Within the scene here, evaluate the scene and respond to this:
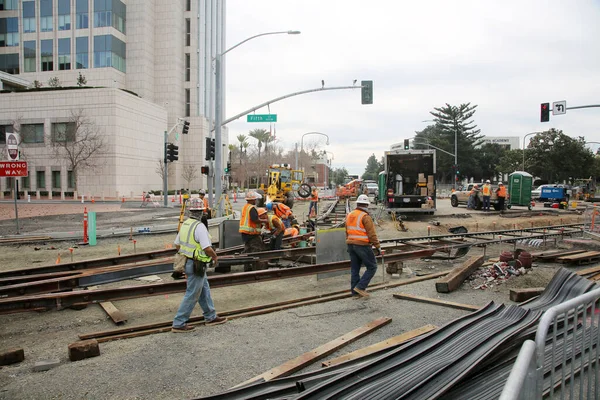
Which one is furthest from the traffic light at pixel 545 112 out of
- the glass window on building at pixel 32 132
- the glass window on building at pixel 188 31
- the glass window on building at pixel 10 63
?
the glass window on building at pixel 10 63

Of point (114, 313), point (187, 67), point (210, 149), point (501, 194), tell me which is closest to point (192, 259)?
point (114, 313)

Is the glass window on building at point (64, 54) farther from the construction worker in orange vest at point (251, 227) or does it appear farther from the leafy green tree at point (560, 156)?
the leafy green tree at point (560, 156)

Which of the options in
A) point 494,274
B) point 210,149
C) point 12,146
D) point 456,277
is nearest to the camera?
point 456,277

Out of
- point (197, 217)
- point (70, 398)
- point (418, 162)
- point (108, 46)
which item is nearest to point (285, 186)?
point (418, 162)

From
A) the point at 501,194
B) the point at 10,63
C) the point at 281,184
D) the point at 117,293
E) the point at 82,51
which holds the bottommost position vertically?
the point at 117,293

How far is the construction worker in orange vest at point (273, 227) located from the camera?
31.8 feet

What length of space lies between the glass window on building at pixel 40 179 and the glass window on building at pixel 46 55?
58.9 ft

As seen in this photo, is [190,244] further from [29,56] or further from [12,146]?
[29,56]

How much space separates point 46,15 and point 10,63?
8577mm

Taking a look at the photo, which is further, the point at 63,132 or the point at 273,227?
the point at 63,132

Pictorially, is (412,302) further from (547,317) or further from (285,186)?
(285,186)

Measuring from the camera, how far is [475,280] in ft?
27.0

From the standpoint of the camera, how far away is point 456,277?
779 centimetres

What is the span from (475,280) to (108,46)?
59.0 m
